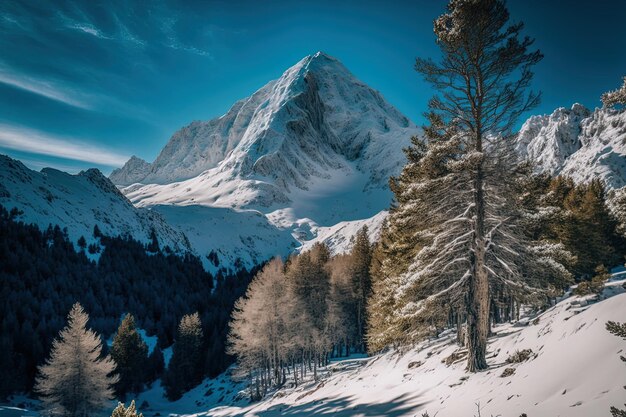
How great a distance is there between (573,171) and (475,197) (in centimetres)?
14191

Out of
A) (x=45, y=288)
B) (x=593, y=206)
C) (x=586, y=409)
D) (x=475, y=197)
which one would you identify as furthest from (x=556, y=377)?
(x=45, y=288)

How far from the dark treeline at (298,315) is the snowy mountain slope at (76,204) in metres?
78.4

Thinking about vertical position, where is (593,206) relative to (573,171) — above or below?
below

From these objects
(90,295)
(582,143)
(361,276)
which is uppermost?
(582,143)

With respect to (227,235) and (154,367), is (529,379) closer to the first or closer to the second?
(154,367)

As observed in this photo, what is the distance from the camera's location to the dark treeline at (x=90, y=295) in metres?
47.8

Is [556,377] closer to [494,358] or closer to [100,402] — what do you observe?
[494,358]

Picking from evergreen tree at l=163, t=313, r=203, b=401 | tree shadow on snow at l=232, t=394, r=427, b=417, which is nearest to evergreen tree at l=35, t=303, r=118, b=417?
tree shadow on snow at l=232, t=394, r=427, b=417

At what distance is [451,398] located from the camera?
9.60 m

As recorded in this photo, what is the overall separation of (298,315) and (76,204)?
332ft

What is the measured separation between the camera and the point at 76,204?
104562 mm

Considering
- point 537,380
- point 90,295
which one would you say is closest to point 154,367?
point 90,295

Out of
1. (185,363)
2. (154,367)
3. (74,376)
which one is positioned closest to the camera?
(74,376)

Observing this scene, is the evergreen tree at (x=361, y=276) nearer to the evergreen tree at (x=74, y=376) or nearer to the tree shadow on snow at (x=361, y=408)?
the tree shadow on snow at (x=361, y=408)
